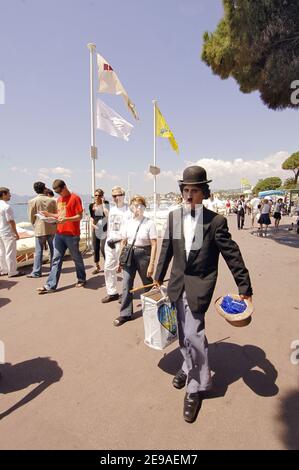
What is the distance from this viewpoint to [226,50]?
36.5 ft

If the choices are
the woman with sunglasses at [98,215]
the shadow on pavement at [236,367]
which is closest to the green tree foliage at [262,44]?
the woman with sunglasses at [98,215]

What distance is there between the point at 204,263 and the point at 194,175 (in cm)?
75

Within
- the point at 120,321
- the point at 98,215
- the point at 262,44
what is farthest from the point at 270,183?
the point at 120,321

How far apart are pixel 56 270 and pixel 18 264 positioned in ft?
8.07

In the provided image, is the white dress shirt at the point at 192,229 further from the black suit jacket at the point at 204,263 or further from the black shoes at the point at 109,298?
the black shoes at the point at 109,298

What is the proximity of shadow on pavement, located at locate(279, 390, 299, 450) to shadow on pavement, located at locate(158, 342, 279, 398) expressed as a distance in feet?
0.45

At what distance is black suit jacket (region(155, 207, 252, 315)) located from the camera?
2.12m

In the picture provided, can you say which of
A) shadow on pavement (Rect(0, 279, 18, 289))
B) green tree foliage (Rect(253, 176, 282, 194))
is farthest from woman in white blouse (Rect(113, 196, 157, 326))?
green tree foliage (Rect(253, 176, 282, 194))

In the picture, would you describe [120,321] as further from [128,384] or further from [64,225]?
[64,225]

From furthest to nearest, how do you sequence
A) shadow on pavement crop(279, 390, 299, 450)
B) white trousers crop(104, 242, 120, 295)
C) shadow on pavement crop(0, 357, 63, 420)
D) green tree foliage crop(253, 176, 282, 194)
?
green tree foliage crop(253, 176, 282, 194) → white trousers crop(104, 242, 120, 295) → shadow on pavement crop(0, 357, 63, 420) → shadow on pavement crop(279, 390, 299, 450)

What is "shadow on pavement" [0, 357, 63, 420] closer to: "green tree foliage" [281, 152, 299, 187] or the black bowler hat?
the black bowler hat

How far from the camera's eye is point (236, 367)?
115 inches

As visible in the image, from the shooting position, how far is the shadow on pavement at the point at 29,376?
8.46ft
